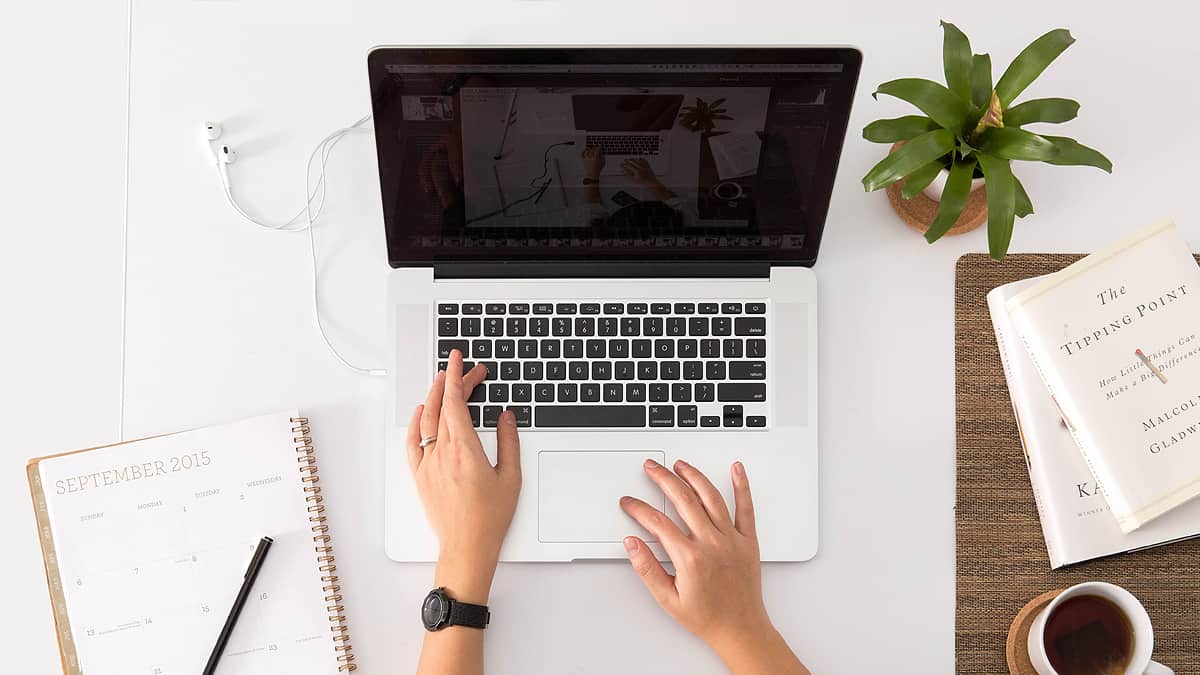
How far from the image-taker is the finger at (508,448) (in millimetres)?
888

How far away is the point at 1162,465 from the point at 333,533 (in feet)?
2.71

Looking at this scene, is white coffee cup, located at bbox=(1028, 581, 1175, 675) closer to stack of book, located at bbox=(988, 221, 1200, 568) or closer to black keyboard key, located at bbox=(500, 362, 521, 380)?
stack of book, located at bbox=(988, 221, 1200, 568)

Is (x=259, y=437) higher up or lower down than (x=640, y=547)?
higher up

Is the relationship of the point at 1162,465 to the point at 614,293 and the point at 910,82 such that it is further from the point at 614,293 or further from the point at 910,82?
the point at 614,293

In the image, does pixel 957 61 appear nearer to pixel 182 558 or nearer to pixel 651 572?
pixel 651 572

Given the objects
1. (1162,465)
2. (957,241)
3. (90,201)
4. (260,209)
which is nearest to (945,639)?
(1162,465)

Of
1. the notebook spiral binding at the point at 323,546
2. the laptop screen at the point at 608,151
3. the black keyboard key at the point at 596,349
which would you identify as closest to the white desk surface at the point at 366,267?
the notebook spiral binding at the point at 323,546

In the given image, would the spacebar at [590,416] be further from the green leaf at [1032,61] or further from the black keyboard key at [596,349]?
the green leaf at [1032,61]

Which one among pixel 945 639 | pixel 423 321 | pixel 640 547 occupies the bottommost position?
pixel 945 639

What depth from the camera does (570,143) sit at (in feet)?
2.69

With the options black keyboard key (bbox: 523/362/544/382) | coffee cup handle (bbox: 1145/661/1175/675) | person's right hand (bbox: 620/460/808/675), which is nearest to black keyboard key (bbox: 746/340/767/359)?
person's right hand (bbox: 620/460/808/675)

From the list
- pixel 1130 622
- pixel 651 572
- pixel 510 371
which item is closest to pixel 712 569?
pixel 651 572

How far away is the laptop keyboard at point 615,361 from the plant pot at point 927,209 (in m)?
0.19

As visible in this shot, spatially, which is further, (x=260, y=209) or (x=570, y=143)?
(x=260, y=209)
